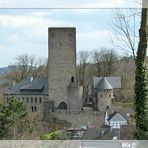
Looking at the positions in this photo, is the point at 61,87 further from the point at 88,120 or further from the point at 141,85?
the point at 141,85

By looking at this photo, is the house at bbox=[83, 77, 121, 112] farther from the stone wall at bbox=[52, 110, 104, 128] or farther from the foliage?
the foliage

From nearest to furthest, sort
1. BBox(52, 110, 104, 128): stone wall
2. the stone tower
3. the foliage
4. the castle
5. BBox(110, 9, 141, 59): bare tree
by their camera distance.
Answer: the foliage
BBox(110, 9, 141, 59): bare tree
BBox(52, 110, 104, 128): stone wall
the castle
the stone tower

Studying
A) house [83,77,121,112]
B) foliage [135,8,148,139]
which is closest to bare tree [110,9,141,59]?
foliage [135,8,148,139]

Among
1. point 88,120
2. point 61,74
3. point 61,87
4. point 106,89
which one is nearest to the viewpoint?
point 88,120

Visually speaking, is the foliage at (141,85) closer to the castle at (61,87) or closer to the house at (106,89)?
the house at (106,89)

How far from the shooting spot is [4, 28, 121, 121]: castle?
4.93m

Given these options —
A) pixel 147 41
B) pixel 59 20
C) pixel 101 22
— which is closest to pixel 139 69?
pixel 147 41

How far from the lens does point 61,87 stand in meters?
10.2

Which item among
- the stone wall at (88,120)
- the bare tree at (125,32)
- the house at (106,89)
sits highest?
the bare tree at (125,32)

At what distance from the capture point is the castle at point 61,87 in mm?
4930

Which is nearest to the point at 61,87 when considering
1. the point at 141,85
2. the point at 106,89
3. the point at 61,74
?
the point at 61,74

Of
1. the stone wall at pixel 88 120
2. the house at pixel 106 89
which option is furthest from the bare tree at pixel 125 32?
the stone wall at pixel 88 120

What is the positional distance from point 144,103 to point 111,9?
0.56 m

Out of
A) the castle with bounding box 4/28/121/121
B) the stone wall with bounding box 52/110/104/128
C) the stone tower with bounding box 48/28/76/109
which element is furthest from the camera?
the stone tower with bounding box 48/28/76/109
